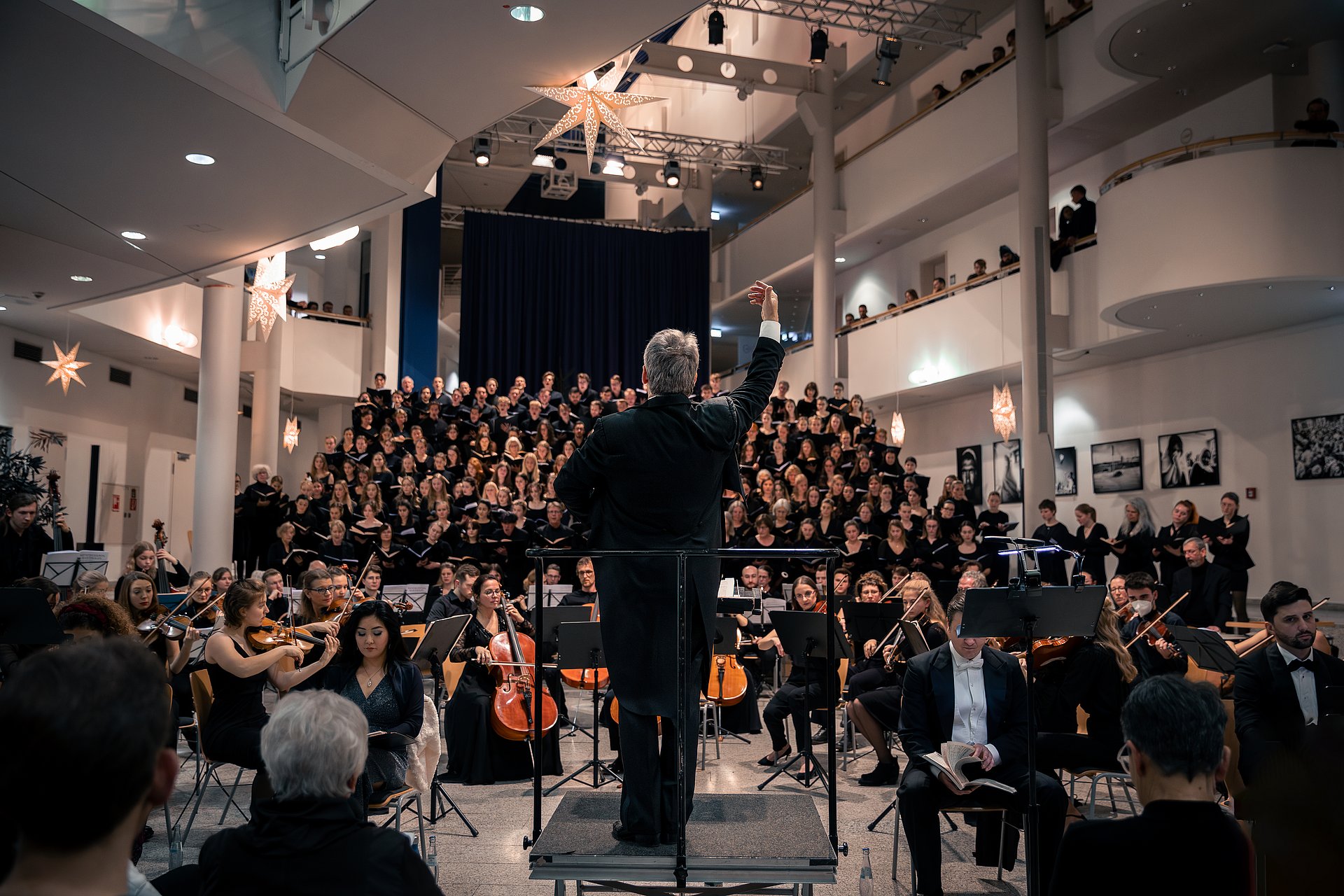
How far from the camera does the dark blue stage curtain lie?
19000 mm

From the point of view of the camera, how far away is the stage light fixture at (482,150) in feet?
52.6

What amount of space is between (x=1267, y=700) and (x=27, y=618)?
16.7ft

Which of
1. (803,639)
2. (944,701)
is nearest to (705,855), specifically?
(944,701)

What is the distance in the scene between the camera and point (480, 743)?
5.91m

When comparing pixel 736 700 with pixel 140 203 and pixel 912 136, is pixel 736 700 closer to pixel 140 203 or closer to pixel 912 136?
pixel 140 203

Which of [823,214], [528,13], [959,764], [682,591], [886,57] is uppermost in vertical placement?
[886,57]

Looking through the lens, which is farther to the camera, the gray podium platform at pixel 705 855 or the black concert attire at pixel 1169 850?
the gray podium platform at pixel 705 855

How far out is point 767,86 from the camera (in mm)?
16656

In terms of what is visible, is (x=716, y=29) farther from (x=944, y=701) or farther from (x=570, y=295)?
(x=944, y=701)

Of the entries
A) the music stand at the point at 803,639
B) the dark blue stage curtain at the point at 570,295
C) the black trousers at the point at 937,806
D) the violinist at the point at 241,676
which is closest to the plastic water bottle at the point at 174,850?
the violinist at the point at 241,676

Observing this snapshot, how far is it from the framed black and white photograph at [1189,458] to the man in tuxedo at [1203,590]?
145 inches

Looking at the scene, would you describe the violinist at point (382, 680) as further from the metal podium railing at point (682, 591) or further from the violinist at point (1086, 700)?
the violinist at point (1086, 700)

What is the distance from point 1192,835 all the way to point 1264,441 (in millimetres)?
11341

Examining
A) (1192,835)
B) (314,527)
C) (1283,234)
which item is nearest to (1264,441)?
(1283,234)
